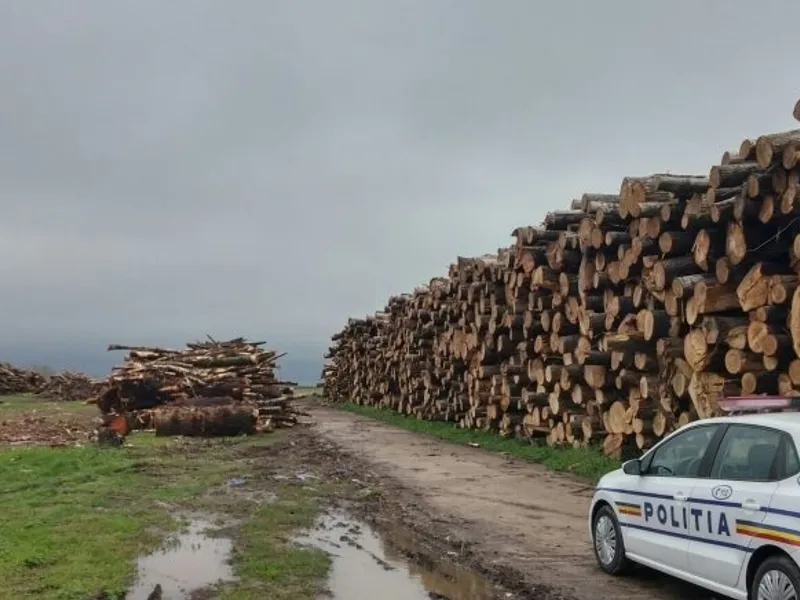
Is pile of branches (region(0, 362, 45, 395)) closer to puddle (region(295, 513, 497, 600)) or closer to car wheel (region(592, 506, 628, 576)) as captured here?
puddle (region(295, 513, 497, 600))

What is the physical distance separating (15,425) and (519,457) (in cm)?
1411

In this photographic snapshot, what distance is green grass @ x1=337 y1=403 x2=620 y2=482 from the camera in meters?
13.7

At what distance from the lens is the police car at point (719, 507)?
559 centimetres

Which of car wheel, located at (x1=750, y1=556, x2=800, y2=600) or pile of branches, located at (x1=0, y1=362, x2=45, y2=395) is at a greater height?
pile of branches, located at (x1=0, y1=362, x2=45, y2=395)

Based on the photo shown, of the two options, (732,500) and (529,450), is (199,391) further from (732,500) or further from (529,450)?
(732,500)

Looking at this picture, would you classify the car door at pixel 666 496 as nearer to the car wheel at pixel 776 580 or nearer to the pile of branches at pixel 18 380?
the car wheel at pixel 776 580

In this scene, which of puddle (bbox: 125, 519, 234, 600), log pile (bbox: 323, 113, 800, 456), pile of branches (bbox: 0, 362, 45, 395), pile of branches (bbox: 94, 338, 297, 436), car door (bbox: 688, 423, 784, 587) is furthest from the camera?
pile of branches (bbox: 0, 362, 45, 395)

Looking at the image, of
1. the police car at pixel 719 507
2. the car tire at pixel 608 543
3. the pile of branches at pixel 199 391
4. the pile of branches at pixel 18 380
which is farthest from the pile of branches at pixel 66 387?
the police car at pixel 719 507

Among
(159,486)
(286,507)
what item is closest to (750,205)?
(286,507)

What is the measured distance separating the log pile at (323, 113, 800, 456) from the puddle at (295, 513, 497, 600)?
4.64 metres

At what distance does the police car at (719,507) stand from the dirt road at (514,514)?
1.20 feet

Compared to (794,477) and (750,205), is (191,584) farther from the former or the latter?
(750,205)

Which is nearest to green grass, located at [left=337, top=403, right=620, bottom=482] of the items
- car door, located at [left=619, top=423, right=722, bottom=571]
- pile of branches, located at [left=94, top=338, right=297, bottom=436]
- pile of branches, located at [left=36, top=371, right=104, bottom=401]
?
pile of branches, located at [left=94, top=338, right=297, bottom=436]

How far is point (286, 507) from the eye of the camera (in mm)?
10945
